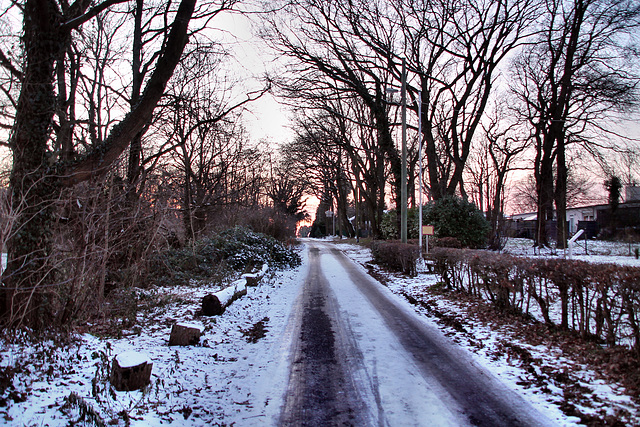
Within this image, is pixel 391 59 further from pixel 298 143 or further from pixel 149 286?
pixel 149 286

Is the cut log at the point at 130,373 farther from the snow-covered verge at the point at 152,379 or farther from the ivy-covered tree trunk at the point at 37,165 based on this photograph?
the ivy-covered tree trunk at the point at 37,165

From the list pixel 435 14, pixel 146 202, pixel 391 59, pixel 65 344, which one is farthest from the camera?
pixel 391 59

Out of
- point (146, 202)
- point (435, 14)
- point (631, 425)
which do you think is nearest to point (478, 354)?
point (631, 425)

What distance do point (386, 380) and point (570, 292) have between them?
10.2ft

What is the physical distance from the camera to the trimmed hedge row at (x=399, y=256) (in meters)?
13.6

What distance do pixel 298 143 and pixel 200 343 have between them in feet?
84.2

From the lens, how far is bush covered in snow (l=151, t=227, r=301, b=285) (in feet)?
36.7

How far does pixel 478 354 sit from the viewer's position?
532 cm

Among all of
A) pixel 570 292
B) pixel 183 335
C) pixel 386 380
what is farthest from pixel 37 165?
pixel 570 292

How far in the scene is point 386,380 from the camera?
443 cm

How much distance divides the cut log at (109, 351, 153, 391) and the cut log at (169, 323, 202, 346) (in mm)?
1540

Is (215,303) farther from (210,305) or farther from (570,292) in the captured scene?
(570,292)

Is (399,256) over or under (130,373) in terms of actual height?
over

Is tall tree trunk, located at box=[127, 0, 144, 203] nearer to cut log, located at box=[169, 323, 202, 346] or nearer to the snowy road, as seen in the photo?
cut log, located at box=[169, 323, 202, 346]
